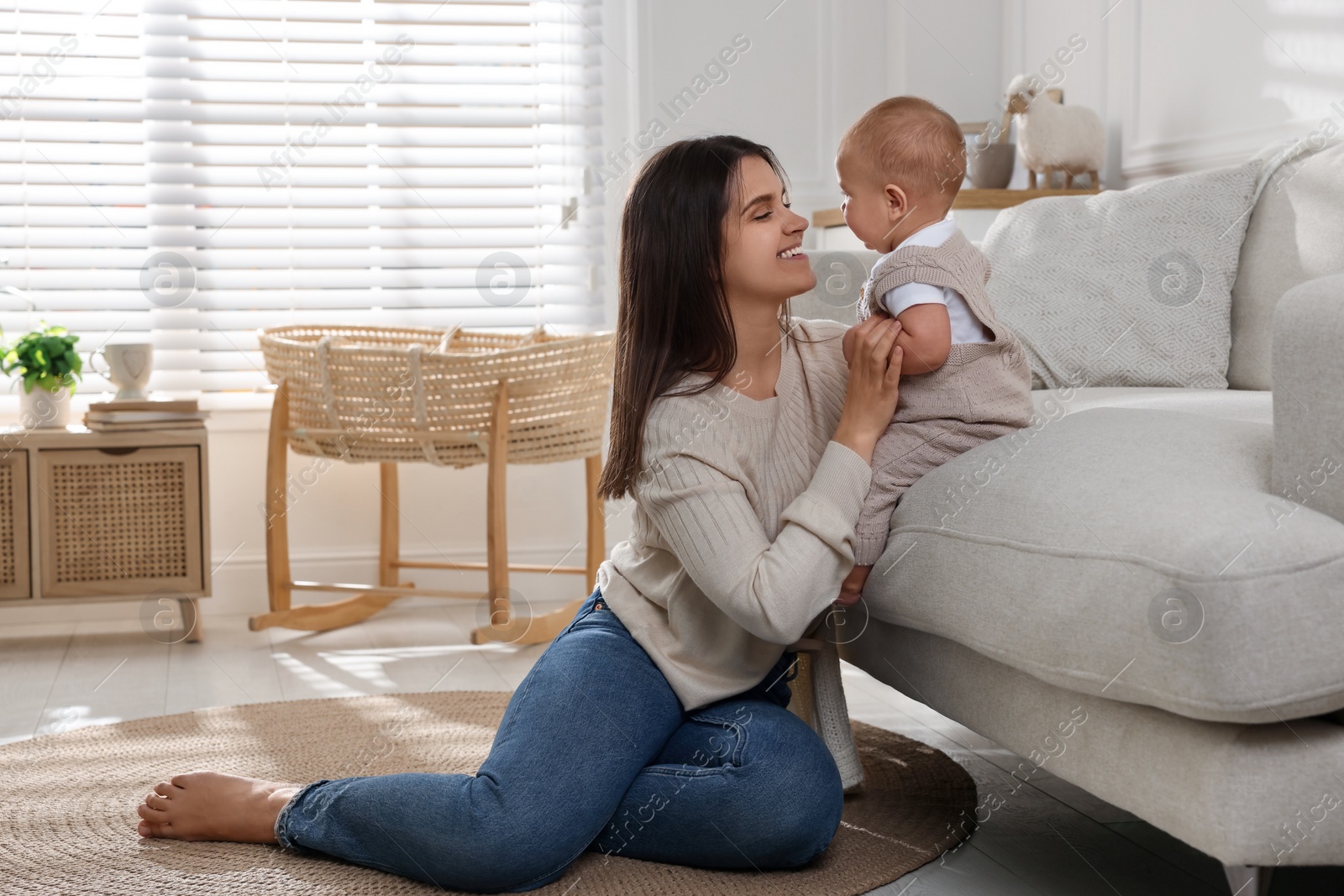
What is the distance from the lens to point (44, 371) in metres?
2.71

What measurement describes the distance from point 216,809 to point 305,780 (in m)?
0.27

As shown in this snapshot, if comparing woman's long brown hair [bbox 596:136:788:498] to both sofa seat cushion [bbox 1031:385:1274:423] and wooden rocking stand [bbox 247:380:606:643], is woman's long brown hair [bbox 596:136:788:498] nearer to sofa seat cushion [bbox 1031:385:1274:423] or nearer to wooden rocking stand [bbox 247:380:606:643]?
sofa seat cushion [bbox 1031:385:1274:423]

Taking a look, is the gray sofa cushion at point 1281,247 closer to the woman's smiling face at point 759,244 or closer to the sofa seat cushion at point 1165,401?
the sofa seat cushion at point 1165,401

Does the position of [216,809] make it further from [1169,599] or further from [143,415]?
[143,415]

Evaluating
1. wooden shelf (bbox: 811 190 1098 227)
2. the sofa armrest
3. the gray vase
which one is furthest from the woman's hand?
the gray vase

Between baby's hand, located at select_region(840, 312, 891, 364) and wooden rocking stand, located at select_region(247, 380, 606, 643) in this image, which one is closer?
baby's hand, located at select_region(840, 312, 891, 364)

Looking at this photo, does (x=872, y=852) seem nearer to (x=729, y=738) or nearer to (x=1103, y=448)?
(x=729, y=738)

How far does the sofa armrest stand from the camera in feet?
3.21

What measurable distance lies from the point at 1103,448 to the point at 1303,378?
19cm

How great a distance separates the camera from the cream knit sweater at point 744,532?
1.24m

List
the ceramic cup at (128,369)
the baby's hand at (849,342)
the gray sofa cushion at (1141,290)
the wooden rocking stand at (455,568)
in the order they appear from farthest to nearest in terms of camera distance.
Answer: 1. the ceramic cup at (128,369)
2. the wooden rocking stand at (455,568)
3. the gray sofa cushion at (1141,290)
4. the baby's hand at (849,342)

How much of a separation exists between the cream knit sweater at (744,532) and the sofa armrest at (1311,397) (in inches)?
16.2

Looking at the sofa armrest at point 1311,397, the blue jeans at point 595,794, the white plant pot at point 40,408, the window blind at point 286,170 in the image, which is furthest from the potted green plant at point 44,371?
the sofa armrest at point 1311,397

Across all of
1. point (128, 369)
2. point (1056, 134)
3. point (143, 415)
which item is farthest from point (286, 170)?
point (1056, 134)
